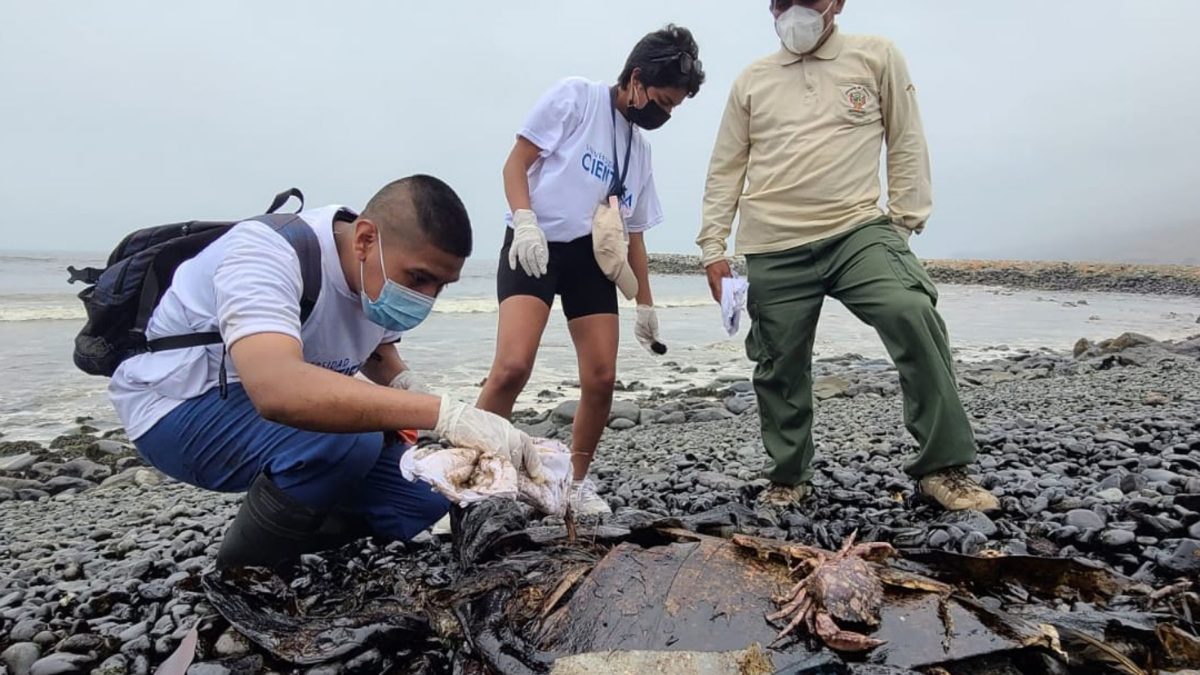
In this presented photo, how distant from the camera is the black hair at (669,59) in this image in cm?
397

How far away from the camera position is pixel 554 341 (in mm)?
15914

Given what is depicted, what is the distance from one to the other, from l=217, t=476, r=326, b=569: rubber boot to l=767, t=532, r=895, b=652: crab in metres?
1.89

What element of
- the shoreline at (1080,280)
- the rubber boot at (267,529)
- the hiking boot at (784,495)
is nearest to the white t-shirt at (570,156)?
the hiking boot at (784,495)

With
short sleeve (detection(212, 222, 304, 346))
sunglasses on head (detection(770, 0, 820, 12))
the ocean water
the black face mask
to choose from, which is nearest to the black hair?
the black face mask

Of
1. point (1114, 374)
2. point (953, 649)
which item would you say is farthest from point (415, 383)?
point (1114, 374)

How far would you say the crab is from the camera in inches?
74.8

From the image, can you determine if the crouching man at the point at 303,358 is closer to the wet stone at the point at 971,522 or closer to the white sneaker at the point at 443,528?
the white sneaker at the point at 443,528

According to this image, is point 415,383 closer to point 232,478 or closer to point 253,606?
point 232,478

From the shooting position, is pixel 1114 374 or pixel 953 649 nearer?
pixel 953 649

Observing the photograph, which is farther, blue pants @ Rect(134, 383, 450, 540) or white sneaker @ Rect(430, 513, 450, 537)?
white sneaker @ Rect(430, 513, 450, 537)

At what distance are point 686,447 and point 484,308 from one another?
18.2 meters

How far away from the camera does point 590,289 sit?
416 centimetres

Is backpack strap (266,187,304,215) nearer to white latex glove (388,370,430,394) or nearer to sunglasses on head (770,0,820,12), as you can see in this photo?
white latex glove (388,370,430,394)

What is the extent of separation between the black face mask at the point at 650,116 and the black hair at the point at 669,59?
0.45 feet
